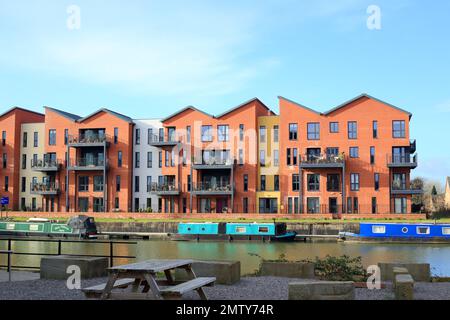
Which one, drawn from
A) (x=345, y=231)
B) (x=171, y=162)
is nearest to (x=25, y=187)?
(x=171, y=162)

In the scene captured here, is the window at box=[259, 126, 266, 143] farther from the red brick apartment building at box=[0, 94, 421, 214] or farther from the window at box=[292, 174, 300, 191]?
the window at box=[292, 174, 300, 191]

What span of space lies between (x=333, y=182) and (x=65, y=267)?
43216 mm

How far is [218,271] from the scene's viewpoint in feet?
39.4

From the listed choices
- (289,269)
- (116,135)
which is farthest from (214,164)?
(289,269)

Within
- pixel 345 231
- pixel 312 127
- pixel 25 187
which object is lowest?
pixel 345 231

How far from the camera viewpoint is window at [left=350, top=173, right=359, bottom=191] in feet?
173

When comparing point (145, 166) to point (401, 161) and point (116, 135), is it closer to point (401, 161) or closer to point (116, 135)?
point (116, 135)

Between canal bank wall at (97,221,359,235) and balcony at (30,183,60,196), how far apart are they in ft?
34.8

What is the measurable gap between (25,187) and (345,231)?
36.8m

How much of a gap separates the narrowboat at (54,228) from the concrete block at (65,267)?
36348 mm

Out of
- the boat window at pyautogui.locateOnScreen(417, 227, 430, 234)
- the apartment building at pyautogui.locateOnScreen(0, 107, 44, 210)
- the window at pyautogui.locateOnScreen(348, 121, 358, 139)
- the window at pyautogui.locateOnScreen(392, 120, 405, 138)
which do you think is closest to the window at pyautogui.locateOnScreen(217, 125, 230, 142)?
the window at pyautogui.locateOnScreen(348, 121, 358, 139)

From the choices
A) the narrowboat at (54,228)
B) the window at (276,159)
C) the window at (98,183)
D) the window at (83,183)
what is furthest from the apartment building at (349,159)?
the window at (83,183)

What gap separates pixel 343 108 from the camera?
5438 centimetres
